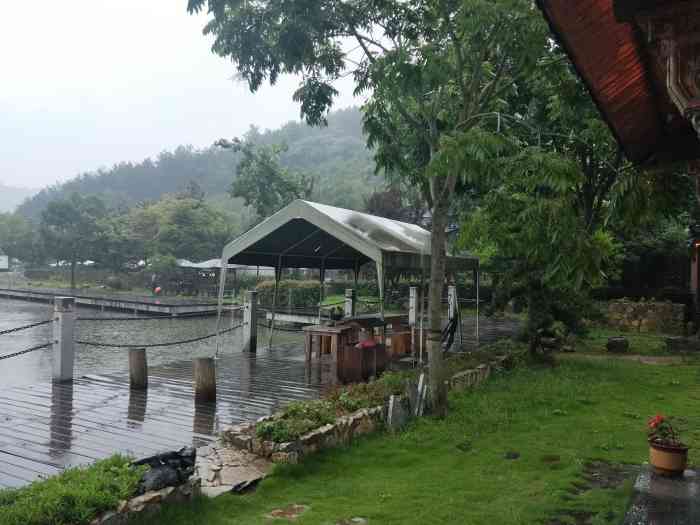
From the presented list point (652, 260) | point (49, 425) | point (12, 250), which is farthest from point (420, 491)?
point (12, 250)

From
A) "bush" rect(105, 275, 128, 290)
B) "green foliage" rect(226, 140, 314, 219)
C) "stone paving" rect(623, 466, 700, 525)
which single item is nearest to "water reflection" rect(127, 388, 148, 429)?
"stone paving" rect(623, 466, 700, 525)

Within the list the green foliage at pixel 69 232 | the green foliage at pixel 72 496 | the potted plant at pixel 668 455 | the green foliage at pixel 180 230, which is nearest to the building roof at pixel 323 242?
the potted plant at pixel 668 455

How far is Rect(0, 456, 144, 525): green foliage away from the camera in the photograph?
350cm

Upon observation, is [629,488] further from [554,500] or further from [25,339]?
[25,339]

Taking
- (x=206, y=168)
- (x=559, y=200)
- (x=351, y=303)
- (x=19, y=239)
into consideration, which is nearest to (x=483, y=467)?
(x=559, y=200)

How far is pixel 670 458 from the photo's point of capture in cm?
464

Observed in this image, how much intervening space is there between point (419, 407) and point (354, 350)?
1987 millimetres

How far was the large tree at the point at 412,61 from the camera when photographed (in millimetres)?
6820

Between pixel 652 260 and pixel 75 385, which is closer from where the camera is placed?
pixel 75 385

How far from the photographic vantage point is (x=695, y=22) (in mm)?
2812

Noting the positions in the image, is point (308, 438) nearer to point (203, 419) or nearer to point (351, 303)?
point (203, 419)

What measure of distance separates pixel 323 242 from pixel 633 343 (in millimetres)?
8502

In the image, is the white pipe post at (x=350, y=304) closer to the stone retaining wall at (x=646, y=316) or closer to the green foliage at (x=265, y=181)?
the stone retaining wall at (x=646, y=316)

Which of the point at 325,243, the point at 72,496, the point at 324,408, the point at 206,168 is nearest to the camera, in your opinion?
the point at 72,496
